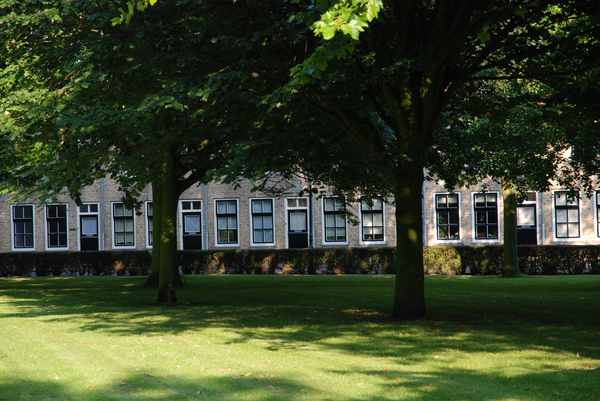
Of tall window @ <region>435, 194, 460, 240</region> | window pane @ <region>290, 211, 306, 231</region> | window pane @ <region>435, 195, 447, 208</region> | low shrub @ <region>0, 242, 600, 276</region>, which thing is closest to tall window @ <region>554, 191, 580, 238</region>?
low shrub @ <region>0, 242, 600, 276</region>

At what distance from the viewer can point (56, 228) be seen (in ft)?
157

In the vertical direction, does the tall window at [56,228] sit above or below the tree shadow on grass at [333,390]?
above

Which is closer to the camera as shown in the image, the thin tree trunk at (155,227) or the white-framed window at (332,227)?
the thin tree trunk at (155,227)

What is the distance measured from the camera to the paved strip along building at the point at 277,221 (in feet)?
139

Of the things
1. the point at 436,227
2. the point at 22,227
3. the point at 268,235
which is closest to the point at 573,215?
the point at 436,227

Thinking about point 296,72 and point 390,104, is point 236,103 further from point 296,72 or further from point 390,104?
point 296,72

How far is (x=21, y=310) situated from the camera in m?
22.3

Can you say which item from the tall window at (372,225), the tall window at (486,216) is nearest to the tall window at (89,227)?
the tall window at (372,225)

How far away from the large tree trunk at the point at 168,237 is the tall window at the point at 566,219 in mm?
21168

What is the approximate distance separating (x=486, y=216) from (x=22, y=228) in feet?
72.6

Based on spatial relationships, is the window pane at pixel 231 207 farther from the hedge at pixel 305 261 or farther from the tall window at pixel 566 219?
the tall window at pixel 566 219

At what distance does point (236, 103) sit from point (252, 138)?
80cm

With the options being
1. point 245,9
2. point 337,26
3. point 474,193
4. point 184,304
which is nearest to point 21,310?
point 184,304

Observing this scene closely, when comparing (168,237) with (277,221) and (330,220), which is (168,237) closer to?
(330,220)
